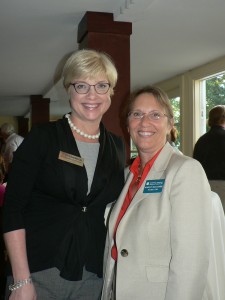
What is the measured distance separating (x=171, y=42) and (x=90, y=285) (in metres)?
4.54

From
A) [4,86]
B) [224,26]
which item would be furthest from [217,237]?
[4,86]

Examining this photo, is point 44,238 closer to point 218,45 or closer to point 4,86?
point 218,45

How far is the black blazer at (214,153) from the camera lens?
4.17m

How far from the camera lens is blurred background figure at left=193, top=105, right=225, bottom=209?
4.17 metres

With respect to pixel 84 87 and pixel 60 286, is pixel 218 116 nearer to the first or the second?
pixel 84 87

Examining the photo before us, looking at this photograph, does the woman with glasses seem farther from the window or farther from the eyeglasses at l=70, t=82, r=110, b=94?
the window

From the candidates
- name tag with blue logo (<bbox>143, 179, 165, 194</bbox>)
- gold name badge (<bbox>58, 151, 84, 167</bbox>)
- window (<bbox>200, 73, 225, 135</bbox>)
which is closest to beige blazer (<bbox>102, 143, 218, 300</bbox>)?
name tag with blue logo (<bbox>143, 179, 165, 194</bbox>)

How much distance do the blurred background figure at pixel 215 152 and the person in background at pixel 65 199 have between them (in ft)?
8.91

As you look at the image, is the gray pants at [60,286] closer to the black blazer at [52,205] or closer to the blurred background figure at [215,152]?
the black blazer at [52,205]

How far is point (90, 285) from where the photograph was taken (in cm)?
162

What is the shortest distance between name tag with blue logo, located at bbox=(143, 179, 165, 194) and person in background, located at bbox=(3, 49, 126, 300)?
22 cm

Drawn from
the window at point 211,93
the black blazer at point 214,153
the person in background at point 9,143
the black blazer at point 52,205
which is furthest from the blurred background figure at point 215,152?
the person in background at point 9,143

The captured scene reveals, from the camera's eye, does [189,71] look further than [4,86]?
No

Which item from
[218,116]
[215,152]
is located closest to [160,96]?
[215,152]
